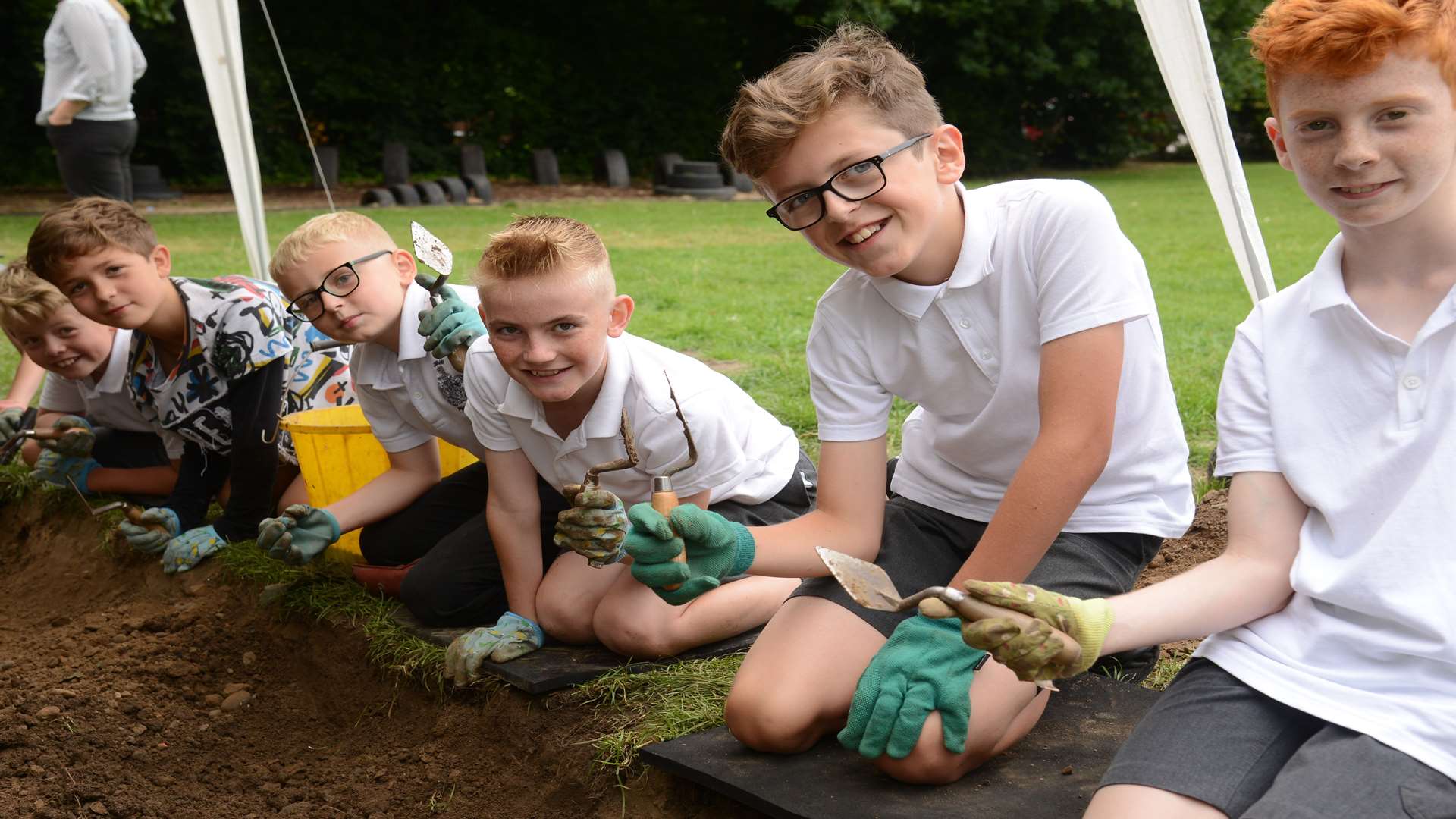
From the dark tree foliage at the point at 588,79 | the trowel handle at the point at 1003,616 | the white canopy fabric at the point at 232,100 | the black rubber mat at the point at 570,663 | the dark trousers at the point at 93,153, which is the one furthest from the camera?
the dark tree foliage at the point at 588,79

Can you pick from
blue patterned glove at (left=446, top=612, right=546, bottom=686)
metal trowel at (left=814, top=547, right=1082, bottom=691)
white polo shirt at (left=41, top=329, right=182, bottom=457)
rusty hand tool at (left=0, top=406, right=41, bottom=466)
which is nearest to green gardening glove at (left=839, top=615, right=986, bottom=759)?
metal trowel at (left=814, top=547, right=1082, bottom=691)

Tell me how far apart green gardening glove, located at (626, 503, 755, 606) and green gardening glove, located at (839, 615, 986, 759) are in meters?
0.28

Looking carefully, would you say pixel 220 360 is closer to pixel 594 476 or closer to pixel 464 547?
pixel 464 547

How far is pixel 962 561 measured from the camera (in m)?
2.37

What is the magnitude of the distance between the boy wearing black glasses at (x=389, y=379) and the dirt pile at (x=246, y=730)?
10.9 inches

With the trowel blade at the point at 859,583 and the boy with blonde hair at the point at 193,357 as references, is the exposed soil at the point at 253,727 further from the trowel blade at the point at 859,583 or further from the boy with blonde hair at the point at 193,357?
the trowel blade at the point at 859,583

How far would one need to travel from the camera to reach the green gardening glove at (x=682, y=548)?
1.94 m

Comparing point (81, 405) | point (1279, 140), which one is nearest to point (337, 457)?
point (81, 405)

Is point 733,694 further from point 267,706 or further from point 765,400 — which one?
point 765,400

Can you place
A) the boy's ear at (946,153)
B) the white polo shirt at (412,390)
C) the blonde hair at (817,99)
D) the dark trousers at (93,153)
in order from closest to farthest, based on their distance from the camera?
the blonde hair at (817,99)
the boy's ear at (946,153)
the white polo shirt at (412,390)
the dark trousers at (93,153)

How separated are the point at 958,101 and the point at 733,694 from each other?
16.5 meters

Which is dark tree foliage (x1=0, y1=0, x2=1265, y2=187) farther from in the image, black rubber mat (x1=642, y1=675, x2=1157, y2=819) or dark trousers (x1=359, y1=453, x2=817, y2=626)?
black rubber mat (x1=642, y1=675, x2=1157, y2=819)

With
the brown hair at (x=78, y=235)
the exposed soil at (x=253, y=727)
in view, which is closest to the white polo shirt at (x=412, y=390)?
the exposed soil at (x=253, y=727)

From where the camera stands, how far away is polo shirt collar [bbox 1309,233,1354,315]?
160 centimetres
